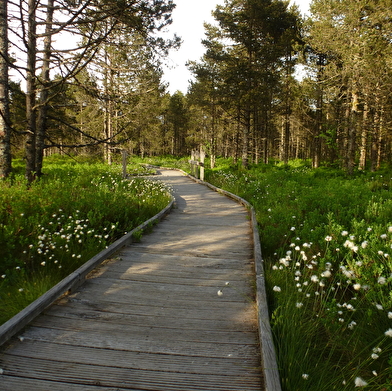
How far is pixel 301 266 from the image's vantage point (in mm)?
4492

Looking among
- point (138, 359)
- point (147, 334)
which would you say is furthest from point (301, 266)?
point (138, 359)

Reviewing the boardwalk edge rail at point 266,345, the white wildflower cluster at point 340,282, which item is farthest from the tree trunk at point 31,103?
the white wildflower cluster at point 340,282

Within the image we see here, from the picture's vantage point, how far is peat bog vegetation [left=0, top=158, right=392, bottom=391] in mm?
2170

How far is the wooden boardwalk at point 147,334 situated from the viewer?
2.00m

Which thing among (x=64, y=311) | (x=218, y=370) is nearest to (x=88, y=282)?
(x=64, y=311)

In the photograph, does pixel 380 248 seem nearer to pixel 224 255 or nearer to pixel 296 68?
pixel 224 255

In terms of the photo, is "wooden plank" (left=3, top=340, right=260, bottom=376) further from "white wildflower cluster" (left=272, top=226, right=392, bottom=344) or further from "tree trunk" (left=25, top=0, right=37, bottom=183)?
"tree trunk" (left=25, top=0, right=37, bottom=183)

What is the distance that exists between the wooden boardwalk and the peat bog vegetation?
351 mm

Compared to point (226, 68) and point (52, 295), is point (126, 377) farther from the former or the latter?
point (226, 68)

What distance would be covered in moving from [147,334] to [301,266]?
116 inches

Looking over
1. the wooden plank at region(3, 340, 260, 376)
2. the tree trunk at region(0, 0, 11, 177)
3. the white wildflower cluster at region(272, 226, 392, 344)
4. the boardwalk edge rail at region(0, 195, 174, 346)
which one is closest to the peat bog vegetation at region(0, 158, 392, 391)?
the white wildflower cluster at region(272, 226, 392, 344)

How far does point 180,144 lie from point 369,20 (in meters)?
52.1

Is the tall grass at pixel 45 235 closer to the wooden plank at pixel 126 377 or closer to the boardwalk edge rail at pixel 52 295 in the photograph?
the boardwalk edge rail at pixel 52 295

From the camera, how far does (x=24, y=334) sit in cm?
246
